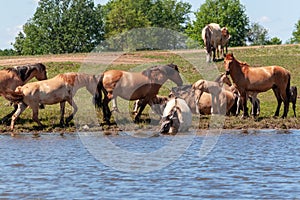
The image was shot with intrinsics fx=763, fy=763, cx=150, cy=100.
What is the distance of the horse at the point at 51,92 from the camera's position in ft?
64.9

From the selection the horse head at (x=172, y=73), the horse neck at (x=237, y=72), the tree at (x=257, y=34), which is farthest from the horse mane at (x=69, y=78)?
the tree at (x=257, y=34)

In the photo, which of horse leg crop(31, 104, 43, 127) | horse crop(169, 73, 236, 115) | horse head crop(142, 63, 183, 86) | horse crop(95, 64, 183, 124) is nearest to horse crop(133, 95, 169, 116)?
horse crop(95, 64, 183, 124)

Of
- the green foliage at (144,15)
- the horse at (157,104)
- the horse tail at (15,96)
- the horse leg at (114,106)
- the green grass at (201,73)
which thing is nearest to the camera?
the horse tail at (15,96)

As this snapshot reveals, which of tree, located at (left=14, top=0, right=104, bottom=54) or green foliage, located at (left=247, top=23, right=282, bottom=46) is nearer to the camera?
tree, located at (left=14, top=0, right=104, bottom=54)

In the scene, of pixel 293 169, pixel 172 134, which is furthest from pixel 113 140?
pixel 293 169

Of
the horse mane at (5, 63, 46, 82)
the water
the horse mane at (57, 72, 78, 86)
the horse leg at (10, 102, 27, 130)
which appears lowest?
the water

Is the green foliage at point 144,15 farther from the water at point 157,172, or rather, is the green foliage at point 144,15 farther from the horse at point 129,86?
the water at point 157,172

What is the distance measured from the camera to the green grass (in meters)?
20.0

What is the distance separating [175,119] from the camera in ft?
62.3

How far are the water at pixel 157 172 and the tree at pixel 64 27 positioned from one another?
214 feet

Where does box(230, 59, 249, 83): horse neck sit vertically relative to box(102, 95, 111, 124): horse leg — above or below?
above

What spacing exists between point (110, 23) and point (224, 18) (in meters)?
14.4

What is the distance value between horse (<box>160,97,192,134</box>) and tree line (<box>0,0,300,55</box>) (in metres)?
47.2

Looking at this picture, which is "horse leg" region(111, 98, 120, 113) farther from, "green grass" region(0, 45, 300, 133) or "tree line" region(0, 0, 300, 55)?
"tree line" region(0, 0, 300, 55)
